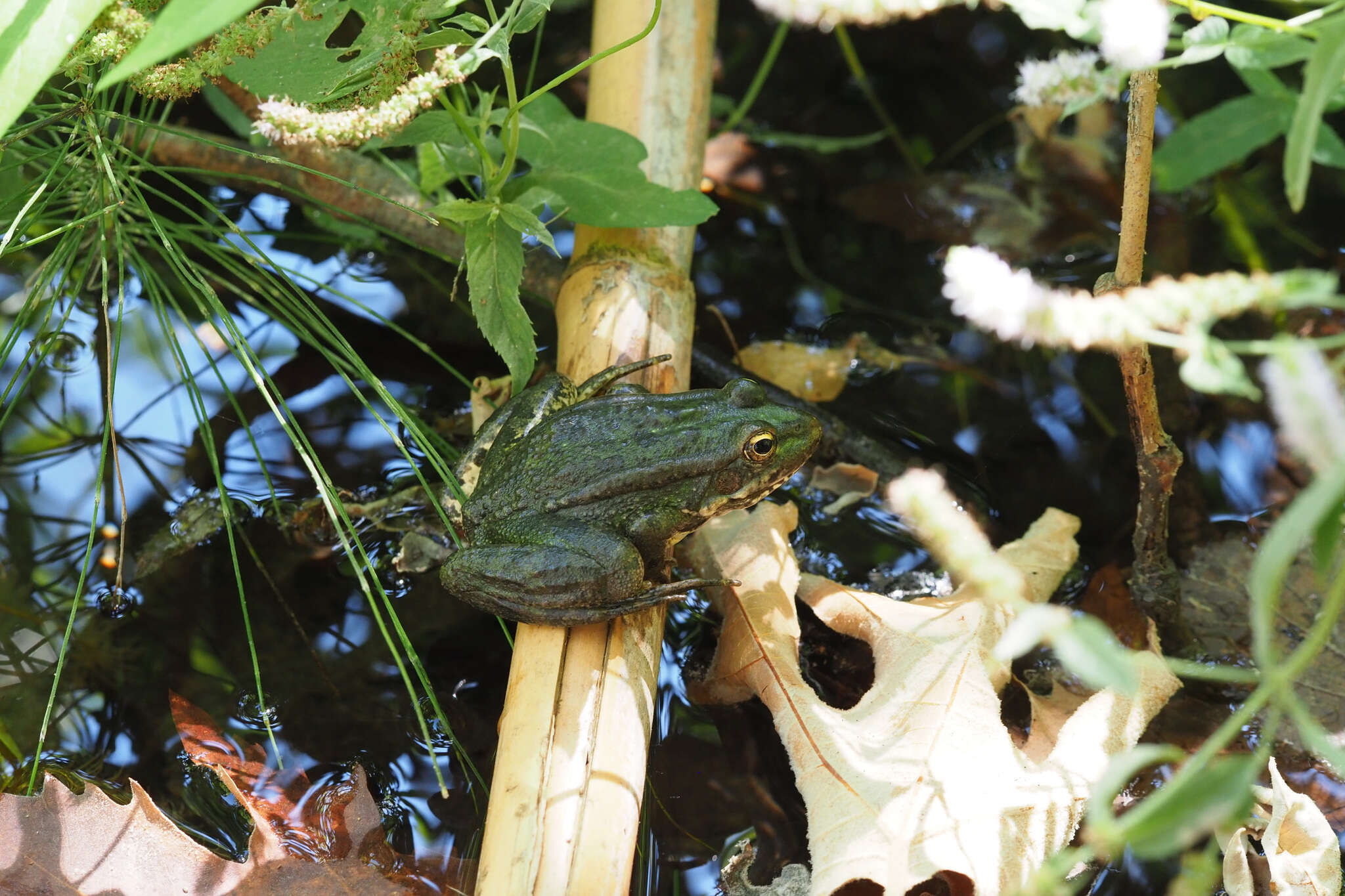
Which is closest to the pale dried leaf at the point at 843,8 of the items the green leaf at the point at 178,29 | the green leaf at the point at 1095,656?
the green leaf at the point at 178,29

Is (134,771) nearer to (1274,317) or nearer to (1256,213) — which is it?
(1274,317)

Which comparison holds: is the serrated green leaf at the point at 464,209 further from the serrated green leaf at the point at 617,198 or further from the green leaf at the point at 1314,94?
the green leaf at the point at 1314,94

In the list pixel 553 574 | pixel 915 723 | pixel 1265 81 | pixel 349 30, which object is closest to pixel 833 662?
pixel 915 723

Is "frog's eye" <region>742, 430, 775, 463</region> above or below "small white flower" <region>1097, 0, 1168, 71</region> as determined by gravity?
below

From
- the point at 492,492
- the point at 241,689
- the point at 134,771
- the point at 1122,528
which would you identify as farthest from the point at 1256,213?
the point at 134,771

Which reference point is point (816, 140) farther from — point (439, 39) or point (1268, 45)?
point (1268, 45)

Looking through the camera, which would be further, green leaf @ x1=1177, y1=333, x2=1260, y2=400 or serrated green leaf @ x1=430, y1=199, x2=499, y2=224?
serrated green leaf @ x1=430, y1=199, x2=499, y2=224

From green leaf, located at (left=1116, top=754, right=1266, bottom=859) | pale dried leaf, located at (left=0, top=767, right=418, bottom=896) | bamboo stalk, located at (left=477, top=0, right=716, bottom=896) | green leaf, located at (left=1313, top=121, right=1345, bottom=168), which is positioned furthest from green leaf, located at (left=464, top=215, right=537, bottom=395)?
green leaf, located at (left=1313, top=121, right=1345, bottom=168)

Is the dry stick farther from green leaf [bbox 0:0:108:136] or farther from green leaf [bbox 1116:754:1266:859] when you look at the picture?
green leaf [bbox 0:0:108:136]
